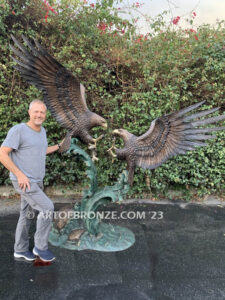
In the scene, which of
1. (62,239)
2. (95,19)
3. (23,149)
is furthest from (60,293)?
(95,19)

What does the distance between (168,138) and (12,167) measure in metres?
1.50

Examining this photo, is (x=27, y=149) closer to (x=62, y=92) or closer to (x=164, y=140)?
(x=62, y=92)

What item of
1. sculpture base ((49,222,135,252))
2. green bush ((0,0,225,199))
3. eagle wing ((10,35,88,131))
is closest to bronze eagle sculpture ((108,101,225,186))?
eagle wing ((10,35,88,131))

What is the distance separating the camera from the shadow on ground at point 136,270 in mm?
2049

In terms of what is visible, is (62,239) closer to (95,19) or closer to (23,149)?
(23,149)

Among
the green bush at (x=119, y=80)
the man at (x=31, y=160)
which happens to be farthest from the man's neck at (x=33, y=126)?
the green bush at (x=119, y=80)

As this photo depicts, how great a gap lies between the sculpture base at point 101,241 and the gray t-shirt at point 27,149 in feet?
3.02

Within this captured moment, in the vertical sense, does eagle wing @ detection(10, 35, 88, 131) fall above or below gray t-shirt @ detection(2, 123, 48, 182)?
above

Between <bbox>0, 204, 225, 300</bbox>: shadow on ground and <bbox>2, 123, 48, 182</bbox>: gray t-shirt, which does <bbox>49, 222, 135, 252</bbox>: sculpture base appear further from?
<bbox>2, 123, 48, 182</bbox>: gray t-shirt

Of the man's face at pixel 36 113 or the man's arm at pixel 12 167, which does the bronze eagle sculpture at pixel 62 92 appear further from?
the man's arm at pixel 12 167

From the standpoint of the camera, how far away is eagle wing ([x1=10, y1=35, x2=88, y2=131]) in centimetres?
238

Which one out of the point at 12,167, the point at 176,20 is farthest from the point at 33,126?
the point at 176,20

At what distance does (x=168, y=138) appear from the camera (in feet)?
8.08

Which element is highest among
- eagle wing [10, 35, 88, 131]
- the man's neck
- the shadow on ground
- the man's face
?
eagle wing [10, 35, 88, 131]
